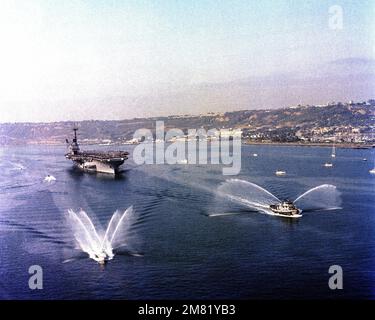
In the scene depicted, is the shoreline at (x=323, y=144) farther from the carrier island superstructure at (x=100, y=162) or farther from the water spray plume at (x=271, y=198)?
the water spray plume at (x=271, y=198)

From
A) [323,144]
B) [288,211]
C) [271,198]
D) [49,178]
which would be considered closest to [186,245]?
[288,211]

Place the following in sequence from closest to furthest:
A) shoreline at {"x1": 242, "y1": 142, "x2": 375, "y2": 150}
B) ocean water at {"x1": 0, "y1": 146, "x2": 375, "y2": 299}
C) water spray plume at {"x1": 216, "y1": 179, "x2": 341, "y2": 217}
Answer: ocean water at {"x1": 0, "y1": 146, "x2": 375, "y2": 299} → water spray plume at {"x1": 216, "y1": 179, "x2": 341, "y2": 217} → shoreline at {"x1": 242, "y1": 142, "x2": 375, "y2": 150}

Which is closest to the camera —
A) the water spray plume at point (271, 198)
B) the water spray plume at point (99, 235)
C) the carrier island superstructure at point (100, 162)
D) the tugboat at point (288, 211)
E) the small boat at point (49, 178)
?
the water spray plume at point (99, 235)

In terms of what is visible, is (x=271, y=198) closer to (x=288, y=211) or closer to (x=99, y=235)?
(x=288, y=211)

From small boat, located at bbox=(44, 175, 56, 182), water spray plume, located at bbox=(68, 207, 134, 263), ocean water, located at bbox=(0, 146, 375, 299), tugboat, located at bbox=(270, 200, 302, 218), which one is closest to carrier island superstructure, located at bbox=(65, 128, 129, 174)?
small boat, located at bbox=(44, 175, 56, 182)

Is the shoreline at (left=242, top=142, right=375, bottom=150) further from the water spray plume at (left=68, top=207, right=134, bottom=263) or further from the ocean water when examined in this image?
the water spray plume at (left=68, top=207, right=134, bottom=263)

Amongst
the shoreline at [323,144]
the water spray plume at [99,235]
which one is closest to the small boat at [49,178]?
the water spray plume at [99,235]

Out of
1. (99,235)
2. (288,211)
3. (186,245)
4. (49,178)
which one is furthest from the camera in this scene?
(49,178)

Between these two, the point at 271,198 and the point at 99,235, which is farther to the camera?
the point at 271,198
